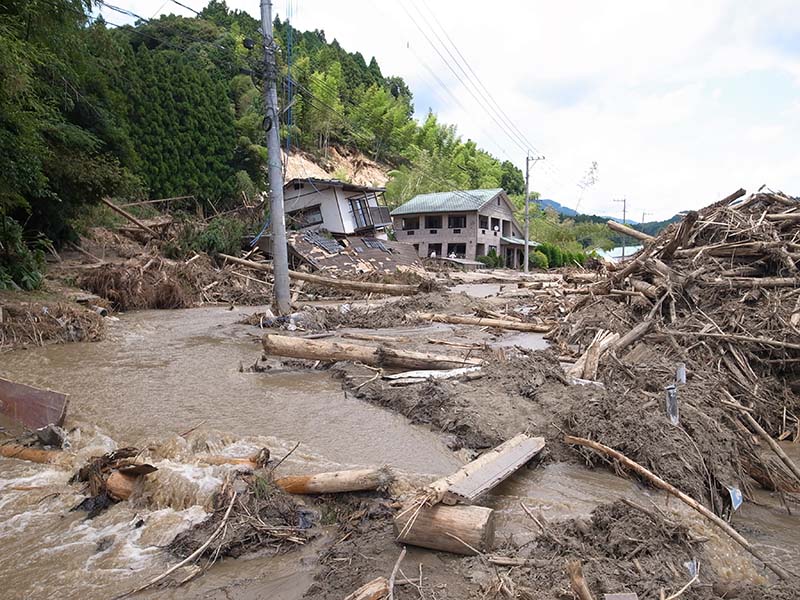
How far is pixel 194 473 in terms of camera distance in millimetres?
4297

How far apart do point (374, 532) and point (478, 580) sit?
80 centimetres

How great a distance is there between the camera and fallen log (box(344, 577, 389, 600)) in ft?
8.68

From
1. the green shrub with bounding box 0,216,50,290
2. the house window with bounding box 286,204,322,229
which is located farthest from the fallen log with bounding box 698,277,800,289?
the house window with bounding box 286,204,322,229

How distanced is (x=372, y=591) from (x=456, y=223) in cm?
4064

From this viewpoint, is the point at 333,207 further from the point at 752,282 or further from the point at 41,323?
the point at 752,282

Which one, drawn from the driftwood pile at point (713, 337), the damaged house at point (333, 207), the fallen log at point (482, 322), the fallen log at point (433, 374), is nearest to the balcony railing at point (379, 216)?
the damaged house at point (333, 207)

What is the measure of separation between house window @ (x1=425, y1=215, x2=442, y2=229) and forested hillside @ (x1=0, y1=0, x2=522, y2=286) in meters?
A: 7.72

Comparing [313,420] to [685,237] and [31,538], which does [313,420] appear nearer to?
[31,538]

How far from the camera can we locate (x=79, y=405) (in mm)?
6531

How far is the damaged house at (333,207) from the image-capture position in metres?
33.1

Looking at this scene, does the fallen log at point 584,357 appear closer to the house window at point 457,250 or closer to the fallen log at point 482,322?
the fallen log at point 482,322

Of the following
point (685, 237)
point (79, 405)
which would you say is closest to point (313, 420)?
point (79, 405)

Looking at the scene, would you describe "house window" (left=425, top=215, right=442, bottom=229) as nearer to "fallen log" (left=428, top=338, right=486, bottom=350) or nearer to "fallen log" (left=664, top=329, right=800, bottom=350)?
"fallen log" (left=428, top=338, right=486, bottom=350)

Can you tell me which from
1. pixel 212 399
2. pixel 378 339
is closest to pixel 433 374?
pixel 212 399
